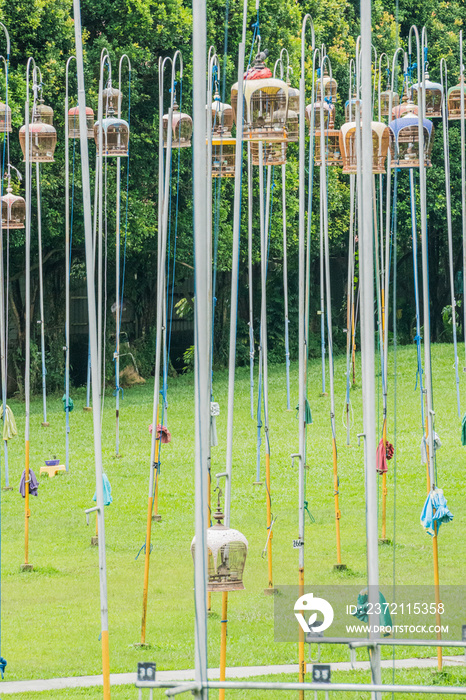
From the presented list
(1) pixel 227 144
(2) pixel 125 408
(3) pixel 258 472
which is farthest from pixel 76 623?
(2) pixel 125 408

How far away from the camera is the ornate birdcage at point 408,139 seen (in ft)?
32.0

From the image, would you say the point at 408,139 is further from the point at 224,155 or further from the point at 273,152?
the point at 224,155

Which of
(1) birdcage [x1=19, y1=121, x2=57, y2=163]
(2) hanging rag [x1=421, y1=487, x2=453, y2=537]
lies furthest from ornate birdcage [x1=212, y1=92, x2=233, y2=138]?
(1) birdcage [x1=19, y1=121, x2=57, y2=163]

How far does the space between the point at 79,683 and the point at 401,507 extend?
20.3 ft

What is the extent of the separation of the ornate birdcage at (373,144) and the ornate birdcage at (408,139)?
0.35 ft

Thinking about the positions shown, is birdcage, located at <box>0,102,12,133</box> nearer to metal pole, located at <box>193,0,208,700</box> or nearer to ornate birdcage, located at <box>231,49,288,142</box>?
ornate birdcage, located at <box>231,49,288,142</box>

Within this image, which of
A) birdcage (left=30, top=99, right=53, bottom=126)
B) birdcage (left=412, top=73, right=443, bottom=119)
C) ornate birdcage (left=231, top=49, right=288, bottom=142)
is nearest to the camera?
ornate birdcage (left=231, top=49, right=288, bottom=142)

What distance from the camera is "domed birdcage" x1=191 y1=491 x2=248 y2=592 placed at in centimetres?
595

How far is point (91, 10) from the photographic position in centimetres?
2139

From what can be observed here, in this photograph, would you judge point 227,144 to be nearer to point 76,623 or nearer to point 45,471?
point 76,623

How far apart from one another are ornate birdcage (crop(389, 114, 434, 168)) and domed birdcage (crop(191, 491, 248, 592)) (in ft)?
15.0

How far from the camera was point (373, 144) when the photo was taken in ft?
30.8

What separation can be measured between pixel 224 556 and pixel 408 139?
17.5ft

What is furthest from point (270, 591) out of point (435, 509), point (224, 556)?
point (224, 556)
